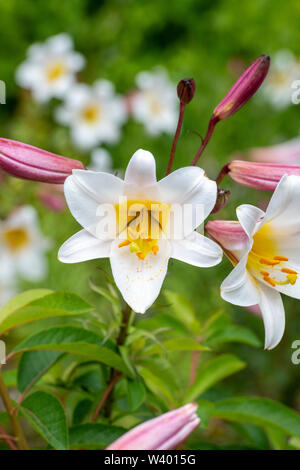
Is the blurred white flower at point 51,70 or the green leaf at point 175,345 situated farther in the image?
the blurred white flower at point 51,70

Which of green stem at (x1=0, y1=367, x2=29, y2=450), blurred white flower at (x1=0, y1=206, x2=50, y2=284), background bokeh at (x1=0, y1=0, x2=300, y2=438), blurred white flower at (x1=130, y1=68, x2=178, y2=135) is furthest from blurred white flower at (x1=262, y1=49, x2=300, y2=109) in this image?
green stem at (x1=0, y1=367, x2=29, y2=450)

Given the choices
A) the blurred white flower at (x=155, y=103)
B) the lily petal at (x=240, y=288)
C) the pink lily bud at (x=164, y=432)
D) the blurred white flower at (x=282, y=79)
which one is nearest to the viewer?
the pink lily bud at (x=164, y=432)

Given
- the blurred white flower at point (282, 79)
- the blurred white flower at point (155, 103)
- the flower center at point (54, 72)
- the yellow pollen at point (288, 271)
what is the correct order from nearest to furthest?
1. the yellow pollen at point (288, 271)
2. the flower center at point (54, 72)
3. the blurred white flower at point (155, 103)
4. the blurred white flower at point (282, 79)

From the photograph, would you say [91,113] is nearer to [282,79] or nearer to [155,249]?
[282,79]

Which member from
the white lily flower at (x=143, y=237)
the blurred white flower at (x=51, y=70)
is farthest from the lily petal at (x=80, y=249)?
the blurred white flower at (x=51, y=70)

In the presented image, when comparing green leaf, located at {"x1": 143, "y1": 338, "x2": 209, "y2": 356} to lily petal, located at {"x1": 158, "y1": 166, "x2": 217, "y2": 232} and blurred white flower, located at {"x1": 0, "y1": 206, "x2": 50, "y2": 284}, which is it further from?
blurred white flower, located at {"x1": 0, "y1": 206, "x2": 50, "y2": 284}

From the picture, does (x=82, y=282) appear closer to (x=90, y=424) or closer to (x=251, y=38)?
(x=90, y=424)

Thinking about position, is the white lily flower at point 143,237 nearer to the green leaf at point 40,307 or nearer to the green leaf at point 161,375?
→ the green leaf at point 40,307
